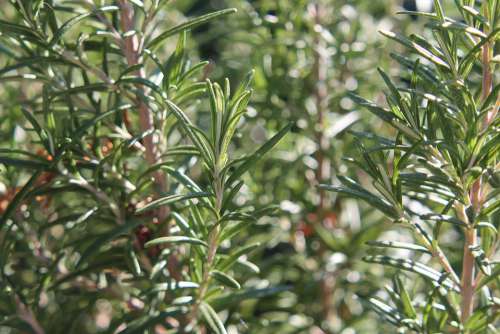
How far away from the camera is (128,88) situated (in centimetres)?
73

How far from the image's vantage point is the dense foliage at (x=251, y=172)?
619 millimetres

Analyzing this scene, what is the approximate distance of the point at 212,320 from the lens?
662 mm

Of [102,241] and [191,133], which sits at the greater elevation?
[191,133]

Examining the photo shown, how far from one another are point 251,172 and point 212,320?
1.02 ft

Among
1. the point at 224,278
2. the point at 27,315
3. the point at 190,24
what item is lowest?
the point at 27,315

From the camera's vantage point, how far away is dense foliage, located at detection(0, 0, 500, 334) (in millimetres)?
619

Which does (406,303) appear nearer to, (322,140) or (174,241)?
(174,241)

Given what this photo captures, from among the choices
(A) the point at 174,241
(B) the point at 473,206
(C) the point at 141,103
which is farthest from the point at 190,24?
(B) the point at 473,206

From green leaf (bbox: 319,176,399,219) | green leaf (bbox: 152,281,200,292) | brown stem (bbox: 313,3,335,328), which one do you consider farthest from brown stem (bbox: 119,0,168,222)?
brown stem (bbox: 313,3,335,328)

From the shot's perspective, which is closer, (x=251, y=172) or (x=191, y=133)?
(x=191, y=133)

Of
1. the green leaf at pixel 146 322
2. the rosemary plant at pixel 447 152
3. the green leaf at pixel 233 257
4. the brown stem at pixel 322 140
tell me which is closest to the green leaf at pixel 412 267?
the rosemary plant at pixel 447 152

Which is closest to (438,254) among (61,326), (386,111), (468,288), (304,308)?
(468,288)

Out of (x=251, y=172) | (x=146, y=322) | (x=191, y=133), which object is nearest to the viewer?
(x=191, y=133)

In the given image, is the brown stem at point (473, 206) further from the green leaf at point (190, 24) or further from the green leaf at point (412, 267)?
the green leaf at point (190, 24)
